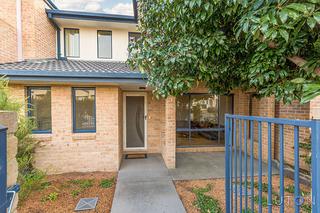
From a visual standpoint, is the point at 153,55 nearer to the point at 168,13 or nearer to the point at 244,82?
the point at 168,13

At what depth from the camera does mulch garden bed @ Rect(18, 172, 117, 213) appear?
12.2 ft

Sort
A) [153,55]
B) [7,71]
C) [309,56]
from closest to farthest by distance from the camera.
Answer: [309,56] → [153,55] → [7,71]

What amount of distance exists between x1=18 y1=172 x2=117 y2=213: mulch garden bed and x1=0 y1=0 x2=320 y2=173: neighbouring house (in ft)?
1.58

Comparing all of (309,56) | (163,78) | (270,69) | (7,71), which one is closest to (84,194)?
(163,78)

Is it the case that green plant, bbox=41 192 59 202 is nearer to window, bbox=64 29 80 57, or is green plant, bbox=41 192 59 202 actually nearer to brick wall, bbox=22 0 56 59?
brick wall, bbox=22 0 56 59

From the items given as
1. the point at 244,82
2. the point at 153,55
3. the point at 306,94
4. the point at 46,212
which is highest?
the point at 153,55

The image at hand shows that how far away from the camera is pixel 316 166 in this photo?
1307 millimetres

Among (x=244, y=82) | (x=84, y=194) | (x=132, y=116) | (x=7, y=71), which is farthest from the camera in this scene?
(x=132, y=116)

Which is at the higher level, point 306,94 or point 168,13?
point 168,13

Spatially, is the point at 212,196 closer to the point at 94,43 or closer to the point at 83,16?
the point at 94,43

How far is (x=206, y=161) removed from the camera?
6.49m

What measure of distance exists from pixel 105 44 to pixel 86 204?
736cm

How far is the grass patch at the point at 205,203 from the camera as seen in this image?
138 inches

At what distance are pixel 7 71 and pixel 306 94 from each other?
6.27m
